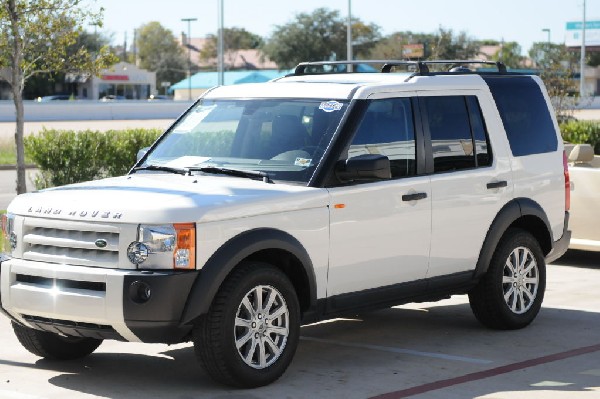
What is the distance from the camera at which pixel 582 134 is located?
84.9 ft

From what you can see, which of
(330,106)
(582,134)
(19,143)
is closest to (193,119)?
(330,106)

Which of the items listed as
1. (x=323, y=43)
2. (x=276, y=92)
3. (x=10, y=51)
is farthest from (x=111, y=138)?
(x=323, y=43)

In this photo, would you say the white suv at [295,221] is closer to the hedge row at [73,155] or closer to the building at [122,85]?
the hedge row at [73,155]

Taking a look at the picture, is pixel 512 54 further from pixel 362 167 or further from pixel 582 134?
pixel 362 167

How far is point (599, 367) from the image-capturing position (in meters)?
7.93

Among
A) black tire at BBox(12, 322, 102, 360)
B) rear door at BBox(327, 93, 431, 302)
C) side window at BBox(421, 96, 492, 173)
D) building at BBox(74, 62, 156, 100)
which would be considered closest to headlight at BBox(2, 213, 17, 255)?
black tire at BBox(12, 322, 102, 360)

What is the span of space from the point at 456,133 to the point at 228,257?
2472mm

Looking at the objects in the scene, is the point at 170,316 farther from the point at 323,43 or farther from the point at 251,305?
the point at 323,43

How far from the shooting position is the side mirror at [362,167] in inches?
300

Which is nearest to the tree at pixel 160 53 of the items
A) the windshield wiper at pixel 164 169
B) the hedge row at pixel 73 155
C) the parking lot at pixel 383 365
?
the hedge row at pixel 73 155

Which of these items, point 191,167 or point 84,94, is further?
point 84,94

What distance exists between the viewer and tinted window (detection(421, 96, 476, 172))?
8539 mm

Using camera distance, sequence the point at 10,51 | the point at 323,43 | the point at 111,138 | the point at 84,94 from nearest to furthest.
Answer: the point at 10,51
the point at 111,138
the point at 323,43
the point at 84,94

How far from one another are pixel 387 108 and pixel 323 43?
9544cm
